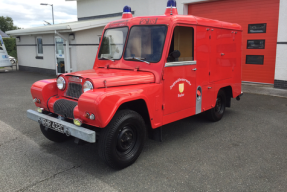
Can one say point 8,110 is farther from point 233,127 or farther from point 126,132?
point 233,127

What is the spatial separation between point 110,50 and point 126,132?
187 cm

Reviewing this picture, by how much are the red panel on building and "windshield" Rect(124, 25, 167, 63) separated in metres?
7.18

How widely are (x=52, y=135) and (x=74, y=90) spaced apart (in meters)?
1.13

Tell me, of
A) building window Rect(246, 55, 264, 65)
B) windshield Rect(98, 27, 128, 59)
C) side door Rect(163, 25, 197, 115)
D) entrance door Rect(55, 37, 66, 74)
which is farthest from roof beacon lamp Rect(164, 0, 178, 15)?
entrance door Rect(55, 37, 66, 74)

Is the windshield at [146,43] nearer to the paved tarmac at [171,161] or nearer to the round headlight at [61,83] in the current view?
the round headlight at [61,83]

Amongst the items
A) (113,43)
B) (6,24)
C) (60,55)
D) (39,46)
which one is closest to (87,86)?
(113,43)

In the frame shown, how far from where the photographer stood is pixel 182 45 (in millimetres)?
4672

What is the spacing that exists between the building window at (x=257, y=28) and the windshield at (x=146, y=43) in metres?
7.23

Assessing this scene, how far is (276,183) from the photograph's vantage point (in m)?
3.43

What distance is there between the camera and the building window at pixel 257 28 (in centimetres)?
1004

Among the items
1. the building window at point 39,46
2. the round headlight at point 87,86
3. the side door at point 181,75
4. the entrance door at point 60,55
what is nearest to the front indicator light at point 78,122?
the round headlight at point 87,86

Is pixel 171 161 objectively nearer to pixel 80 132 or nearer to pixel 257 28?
pixel 80 132

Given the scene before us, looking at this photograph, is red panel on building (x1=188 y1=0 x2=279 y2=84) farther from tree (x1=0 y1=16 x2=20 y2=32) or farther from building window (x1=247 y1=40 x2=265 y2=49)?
tree (x1=0 y1=16 x2=20 y2=32)

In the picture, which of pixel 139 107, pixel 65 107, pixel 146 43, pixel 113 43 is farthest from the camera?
pixel 113 43
